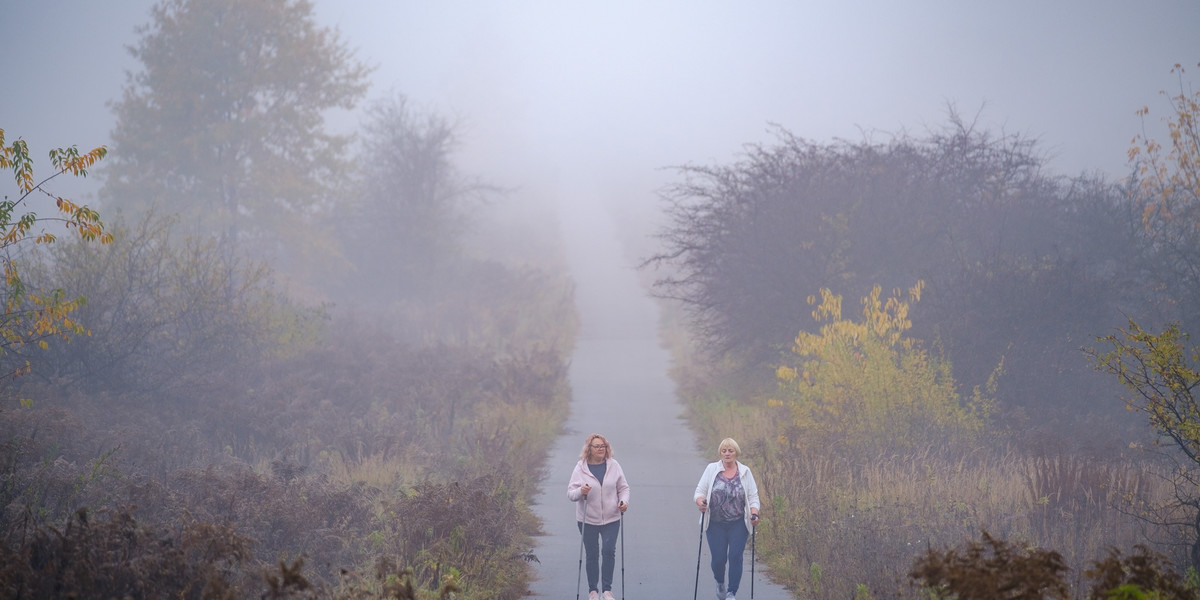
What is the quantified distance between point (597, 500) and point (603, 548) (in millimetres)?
445

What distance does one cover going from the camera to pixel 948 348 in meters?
15.5

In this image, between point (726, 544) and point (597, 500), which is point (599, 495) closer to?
point (597, 500)

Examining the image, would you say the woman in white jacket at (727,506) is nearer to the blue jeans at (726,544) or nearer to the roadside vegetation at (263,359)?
the blue jeans at (726,544)

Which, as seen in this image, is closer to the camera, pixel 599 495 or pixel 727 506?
pixel 727 506

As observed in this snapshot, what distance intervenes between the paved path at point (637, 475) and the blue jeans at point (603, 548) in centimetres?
26

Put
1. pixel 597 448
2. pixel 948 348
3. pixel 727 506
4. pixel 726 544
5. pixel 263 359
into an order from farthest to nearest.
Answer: pixel 263 359
pixel 948 348
pixel 597 448
pixel 726 544
pixel 727 506

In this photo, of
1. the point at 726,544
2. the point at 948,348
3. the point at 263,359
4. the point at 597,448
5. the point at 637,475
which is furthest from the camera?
the point at 263,359

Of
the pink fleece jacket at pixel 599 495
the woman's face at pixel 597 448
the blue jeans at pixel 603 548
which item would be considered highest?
the woman's face at pixel 597 448

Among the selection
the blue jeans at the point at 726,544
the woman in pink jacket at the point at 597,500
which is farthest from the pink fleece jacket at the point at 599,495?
the blue jeans at the point at 726,544

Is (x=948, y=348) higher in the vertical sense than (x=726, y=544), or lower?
higher

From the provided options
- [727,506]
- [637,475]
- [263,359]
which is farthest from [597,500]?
[263,359]

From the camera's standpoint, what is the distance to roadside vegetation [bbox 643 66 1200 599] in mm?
9016

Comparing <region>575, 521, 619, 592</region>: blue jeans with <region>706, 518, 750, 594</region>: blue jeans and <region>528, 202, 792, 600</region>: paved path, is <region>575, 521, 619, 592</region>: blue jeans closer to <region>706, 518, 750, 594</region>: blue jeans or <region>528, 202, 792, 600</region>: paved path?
<region>706, 518, 750, 594</region>: blue jeans

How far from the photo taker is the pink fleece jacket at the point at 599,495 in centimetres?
822
